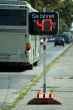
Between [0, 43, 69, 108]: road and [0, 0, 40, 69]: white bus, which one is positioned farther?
[0, 0, 40, 69]: white bus

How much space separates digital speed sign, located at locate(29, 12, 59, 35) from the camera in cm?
1328

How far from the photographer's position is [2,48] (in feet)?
80.6

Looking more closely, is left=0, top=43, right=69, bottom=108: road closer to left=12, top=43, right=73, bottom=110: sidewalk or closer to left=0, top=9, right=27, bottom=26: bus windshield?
left=12, top=43, right=73, bottom=110: sidewalk

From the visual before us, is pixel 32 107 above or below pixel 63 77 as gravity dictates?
above

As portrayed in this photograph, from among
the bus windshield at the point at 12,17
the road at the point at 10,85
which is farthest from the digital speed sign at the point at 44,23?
the bus windshield at the point at 12,17

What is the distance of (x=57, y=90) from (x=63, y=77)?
214 inches

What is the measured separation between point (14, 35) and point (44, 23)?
441 inches

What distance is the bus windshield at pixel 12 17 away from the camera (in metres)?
24.5

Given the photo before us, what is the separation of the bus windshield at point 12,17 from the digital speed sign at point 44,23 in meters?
11.1

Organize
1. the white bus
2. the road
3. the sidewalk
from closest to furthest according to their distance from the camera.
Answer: the sidewalk → the road → the white bus

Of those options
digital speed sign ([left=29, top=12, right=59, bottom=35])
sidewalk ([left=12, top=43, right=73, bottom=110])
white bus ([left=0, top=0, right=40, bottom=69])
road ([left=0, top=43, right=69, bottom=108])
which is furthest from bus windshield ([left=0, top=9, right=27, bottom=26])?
digital speed sign ([left=29, top=12, right=59, bottom=35])

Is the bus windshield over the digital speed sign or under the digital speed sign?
under

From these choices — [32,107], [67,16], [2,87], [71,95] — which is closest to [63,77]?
[2,87]

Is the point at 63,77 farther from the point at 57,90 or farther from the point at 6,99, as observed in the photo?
the point at 6,99
